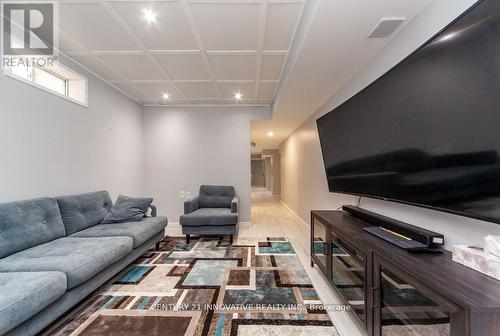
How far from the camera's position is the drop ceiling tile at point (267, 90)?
346cm

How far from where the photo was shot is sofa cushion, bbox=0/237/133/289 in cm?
155

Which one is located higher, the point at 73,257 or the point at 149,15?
the point at 149,15

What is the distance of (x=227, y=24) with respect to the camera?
2.03m

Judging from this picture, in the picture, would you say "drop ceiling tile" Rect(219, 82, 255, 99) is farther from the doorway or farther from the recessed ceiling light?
the doorway

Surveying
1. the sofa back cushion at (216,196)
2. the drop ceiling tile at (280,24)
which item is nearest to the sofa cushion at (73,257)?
the sofa back cushion at (216,196)

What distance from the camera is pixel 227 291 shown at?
2.02 m

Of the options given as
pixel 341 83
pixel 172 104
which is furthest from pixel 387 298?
pixel 172 104

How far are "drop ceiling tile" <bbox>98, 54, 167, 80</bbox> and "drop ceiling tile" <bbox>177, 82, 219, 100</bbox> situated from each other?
1.39 feet

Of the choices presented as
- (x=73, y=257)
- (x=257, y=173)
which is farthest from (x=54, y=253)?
(x=257, y=173)

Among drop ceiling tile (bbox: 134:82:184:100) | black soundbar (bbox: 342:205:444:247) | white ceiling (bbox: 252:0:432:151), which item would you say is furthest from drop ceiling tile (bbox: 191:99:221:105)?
black soundbar (bbox: 342:205:444:247)

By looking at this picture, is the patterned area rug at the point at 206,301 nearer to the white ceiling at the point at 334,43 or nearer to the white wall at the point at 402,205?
the white wall at the point at 402,205

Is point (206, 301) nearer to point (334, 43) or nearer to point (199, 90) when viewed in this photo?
point (334, 43)

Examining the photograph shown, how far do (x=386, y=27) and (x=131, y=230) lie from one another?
316 centimetres

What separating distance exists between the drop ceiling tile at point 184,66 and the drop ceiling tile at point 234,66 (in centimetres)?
17
